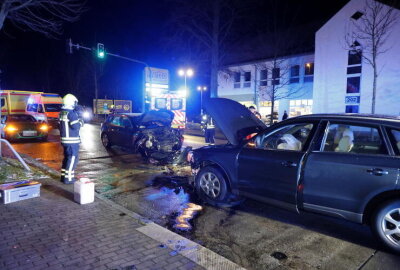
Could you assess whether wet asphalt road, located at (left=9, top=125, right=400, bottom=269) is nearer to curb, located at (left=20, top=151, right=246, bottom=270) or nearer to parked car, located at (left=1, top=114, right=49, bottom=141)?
curb, located at (left=20, top=151, right=246, bottom=270)

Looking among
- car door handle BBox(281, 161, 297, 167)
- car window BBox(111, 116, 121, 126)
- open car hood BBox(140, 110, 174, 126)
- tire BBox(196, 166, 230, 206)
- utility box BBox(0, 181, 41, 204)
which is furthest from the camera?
car window BBox(111, 116, 121, 126)

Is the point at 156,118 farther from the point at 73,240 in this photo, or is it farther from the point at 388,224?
the point at 388,224

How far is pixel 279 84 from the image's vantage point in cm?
2716

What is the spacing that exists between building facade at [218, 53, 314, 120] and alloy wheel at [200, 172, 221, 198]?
18.7 metres

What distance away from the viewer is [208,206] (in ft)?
18.1

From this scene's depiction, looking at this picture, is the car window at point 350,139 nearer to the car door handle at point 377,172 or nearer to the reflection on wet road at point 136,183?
the car door handle at point 377,172

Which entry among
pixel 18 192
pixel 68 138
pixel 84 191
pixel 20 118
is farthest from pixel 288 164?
pixel 20 118

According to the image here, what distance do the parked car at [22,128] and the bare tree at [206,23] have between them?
1261 cm

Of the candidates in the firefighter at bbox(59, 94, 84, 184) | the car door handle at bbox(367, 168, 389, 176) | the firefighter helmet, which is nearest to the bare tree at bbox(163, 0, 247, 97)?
the firefighter helmet

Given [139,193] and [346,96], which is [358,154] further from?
[346,96]

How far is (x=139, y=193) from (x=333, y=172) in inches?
159

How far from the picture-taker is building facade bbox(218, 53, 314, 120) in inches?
1046

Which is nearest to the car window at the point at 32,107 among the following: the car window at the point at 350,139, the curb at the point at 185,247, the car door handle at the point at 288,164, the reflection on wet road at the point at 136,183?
the reflection on wet road at the point at 136,183

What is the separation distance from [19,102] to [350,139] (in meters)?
23.0
